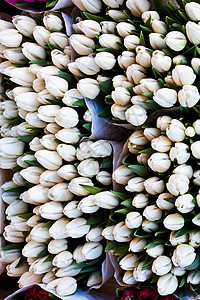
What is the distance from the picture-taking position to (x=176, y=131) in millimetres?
614

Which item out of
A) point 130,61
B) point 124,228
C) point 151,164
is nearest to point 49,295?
point 124,228

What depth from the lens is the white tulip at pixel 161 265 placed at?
623 mm

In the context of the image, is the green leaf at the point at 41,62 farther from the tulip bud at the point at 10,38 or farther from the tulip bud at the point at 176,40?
the tulip bud at the point at 176,40

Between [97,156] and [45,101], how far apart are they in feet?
0.42

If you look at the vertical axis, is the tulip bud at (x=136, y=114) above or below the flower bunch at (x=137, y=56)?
below

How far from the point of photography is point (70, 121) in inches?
27.9

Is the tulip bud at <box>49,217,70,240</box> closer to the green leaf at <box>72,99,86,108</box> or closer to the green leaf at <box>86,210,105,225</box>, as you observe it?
the green leaf at <box>86,210,105,225</box>

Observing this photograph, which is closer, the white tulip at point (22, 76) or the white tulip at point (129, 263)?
the white tulip at point (129, 263)

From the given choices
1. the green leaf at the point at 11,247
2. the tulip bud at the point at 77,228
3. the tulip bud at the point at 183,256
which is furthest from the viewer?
the green leaf at the point at 11,247

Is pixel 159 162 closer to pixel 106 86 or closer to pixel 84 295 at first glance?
pixel 106 86

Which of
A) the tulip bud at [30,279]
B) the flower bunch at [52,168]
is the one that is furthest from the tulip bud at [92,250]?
the tulip bud at [30,279]

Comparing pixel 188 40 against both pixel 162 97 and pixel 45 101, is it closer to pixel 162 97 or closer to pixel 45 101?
pixel 162 97

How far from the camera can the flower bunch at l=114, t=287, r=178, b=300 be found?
0.65 m

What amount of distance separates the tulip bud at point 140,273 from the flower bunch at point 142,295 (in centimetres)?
2
